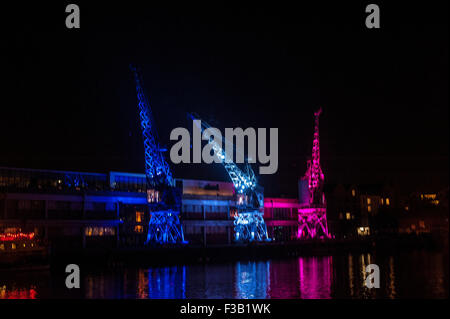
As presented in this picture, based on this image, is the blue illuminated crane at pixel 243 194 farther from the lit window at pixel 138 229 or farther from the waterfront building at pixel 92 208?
the lit window at pixel 138 229

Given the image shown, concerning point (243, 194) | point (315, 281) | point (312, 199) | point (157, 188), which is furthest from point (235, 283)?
point (312, 199)

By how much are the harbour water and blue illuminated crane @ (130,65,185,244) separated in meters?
12.3

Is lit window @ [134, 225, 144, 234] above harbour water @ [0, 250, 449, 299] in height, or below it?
above

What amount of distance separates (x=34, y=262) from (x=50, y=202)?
47.0 ft

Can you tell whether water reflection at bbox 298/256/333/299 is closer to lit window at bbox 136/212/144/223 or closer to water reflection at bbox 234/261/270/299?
water reflection at bbox 234/261/270/299

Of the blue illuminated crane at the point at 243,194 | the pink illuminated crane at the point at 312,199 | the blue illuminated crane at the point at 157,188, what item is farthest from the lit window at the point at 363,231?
the blue illuminated crane at the point at 157,188

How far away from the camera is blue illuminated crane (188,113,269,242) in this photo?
256 ft

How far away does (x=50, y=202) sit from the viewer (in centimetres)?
6316

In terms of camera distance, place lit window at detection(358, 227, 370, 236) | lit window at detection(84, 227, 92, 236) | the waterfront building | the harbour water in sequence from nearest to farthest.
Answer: the harbour water, the waterfront building, lit window at detection(84, 227, 92, 236), lit window at detection(358, 227, 370, 236)

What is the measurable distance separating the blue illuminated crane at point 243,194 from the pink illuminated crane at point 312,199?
12596 mm

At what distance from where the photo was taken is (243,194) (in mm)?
79312

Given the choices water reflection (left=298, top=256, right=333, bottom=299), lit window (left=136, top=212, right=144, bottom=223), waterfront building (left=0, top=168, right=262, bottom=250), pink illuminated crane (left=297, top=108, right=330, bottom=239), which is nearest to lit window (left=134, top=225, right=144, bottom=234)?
waterfront building (left=0, top=168, right=262, bottom=250)

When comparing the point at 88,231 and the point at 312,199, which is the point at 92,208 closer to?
the point at 88,231

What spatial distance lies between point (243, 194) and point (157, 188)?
16.0m
